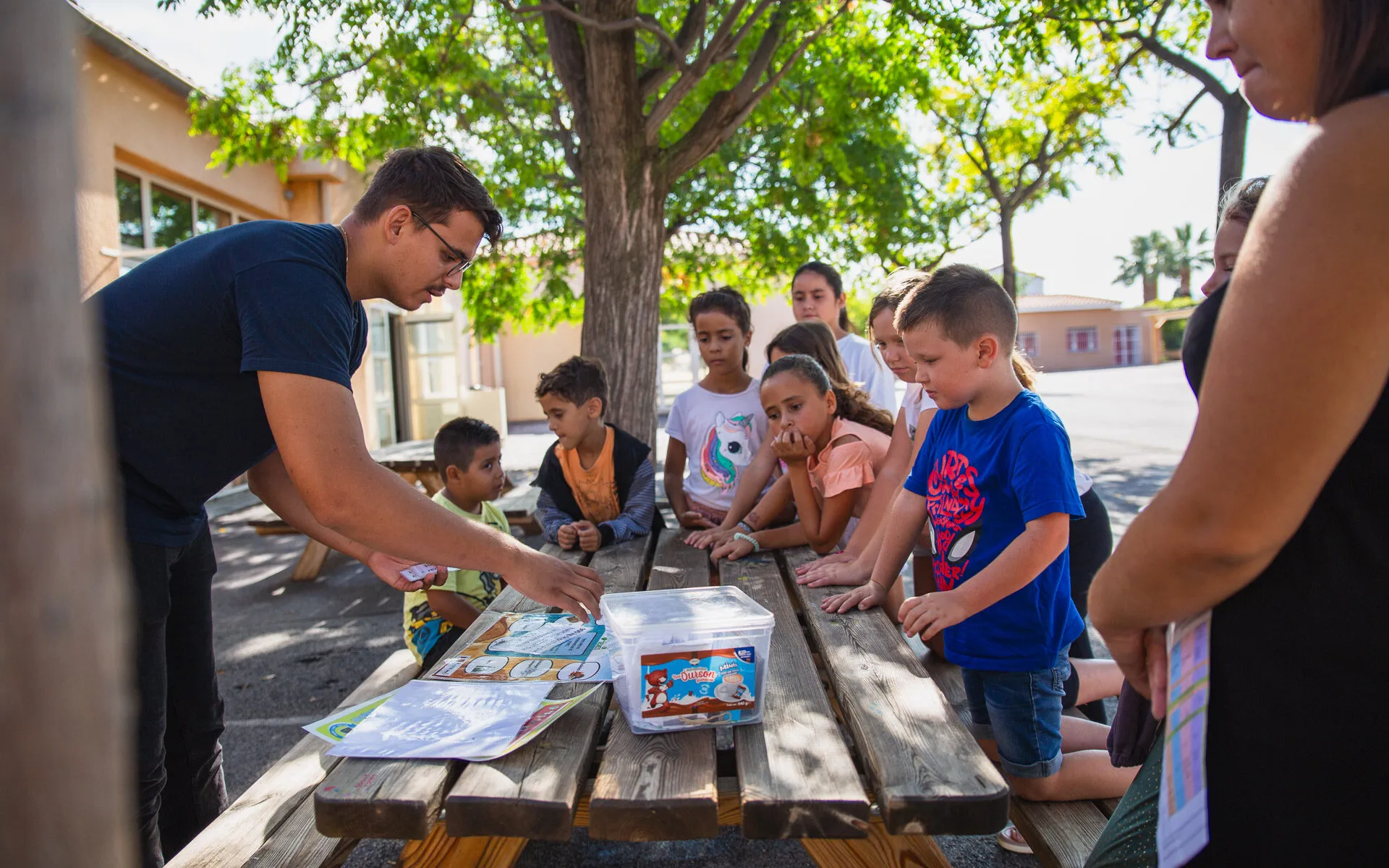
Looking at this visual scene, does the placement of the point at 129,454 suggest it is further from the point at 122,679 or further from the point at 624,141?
the point at 624,141

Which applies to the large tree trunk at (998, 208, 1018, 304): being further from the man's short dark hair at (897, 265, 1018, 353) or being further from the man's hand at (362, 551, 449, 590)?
the man's hand at (362, 551, 449, 590)

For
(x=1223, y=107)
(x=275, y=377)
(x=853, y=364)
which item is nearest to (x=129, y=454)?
(x=275, y=377)

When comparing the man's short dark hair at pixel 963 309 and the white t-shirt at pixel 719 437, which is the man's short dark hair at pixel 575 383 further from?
the man's short dark hair at pixel 963 309

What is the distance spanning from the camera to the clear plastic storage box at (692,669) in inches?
62.4

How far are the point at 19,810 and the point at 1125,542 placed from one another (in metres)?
1.05

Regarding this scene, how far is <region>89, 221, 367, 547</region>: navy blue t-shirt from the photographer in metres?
1.77

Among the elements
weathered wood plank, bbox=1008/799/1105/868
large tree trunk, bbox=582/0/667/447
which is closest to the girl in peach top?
weathered wood plank, bbox=1008/799/1105/868

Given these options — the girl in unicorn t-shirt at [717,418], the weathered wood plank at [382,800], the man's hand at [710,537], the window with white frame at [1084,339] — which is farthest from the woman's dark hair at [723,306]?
the window with white frame at [1084,339]

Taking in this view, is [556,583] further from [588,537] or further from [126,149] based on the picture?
[126,149]

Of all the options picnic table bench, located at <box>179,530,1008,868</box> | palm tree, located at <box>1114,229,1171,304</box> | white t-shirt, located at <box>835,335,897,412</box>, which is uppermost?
palm tree, located at <box>1114,229,1171,304</box>

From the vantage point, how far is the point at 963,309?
7.27ft

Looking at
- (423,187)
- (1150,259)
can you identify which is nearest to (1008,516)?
(423,187)

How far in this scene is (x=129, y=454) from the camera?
1.87 meters

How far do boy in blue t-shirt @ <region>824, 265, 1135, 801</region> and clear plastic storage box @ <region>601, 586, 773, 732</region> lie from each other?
53cm
